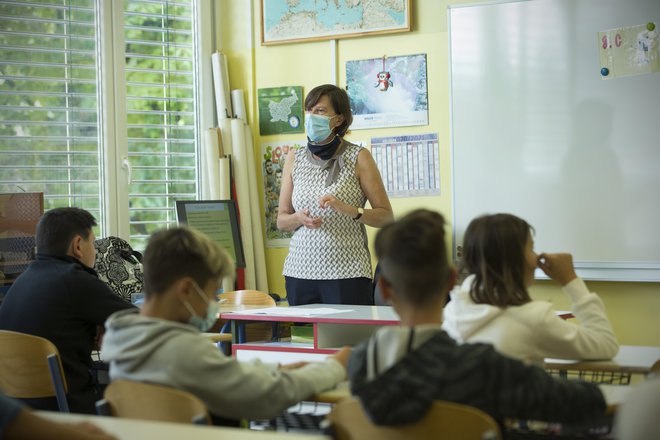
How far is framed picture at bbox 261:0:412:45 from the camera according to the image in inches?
209

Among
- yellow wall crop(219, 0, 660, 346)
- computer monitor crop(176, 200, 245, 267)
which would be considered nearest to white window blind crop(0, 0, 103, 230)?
computer monitor crop(176, 200, 245, 267)

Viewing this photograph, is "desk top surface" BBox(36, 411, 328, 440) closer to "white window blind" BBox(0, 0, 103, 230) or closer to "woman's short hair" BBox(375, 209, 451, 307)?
"woman's short hair" BBox(375, 209, 451, 307)

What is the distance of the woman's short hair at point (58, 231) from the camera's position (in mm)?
3115

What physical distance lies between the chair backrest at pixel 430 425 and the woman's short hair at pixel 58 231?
5.76ft

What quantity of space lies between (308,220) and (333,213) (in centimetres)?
15

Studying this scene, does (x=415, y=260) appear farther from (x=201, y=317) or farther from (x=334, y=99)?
(x=334, y=99)

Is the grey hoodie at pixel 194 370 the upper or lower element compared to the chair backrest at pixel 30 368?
upper

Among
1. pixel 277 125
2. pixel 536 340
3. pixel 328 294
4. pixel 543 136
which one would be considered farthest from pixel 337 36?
pixel 536 340

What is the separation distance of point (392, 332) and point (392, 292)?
10 centimetres

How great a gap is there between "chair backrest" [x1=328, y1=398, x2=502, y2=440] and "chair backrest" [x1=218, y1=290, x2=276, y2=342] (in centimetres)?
242

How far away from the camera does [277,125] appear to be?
573 cm

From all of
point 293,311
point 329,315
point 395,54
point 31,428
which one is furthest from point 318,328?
point 395,54

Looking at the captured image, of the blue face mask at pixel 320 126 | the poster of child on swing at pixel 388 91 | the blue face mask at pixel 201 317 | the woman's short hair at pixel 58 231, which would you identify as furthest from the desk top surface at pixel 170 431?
the poster of child on swing at pixel 388 91

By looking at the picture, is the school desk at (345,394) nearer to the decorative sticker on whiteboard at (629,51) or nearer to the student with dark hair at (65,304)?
the student with dark hair at (65,304)
